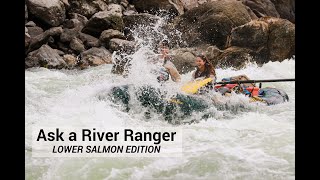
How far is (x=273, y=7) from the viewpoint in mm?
11289

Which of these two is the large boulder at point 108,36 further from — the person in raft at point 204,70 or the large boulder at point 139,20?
the person in raft at point 204,70

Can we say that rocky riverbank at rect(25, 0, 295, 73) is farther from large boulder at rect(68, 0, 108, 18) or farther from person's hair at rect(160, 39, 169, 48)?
person's hair at rect(160, 39, 169, 48)

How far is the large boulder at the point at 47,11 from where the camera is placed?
9820 millimetres

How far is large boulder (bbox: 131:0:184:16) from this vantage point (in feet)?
35.5

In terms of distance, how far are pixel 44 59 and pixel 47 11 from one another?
1.81 metres

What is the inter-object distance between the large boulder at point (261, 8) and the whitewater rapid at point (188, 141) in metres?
5.28

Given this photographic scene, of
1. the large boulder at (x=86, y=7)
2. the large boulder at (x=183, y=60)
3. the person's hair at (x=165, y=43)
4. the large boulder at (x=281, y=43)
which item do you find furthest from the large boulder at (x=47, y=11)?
the large boulder at (x=281, y=43)

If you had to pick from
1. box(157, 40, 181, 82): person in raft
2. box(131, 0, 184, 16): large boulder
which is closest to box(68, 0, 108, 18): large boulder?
box(131, 0, 184, 16): large boulder

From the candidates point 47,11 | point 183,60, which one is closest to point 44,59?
point 47,11

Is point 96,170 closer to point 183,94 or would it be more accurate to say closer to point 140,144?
point 140,144

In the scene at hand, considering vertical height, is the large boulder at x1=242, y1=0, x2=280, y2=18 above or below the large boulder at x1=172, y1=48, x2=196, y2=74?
above

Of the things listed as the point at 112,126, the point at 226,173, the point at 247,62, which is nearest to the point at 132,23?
the point at 247,62

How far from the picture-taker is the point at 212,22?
865 cm

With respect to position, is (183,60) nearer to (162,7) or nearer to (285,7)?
(162,7)
